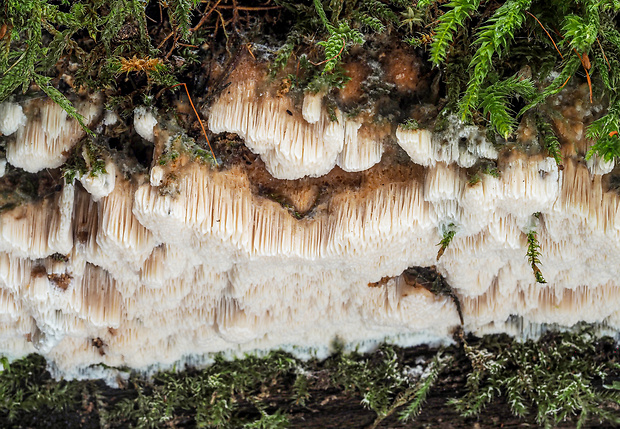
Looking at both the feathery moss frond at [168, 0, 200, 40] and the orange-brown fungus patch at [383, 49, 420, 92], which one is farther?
the orange-brown fungus patch at [383, 49, 420, 92]

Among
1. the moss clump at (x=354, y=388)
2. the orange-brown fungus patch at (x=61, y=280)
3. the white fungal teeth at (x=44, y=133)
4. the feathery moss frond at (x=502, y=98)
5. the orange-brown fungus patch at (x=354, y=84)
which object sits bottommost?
the moss clump at (x=354, y=388)

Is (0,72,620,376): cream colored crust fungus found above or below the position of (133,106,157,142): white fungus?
below

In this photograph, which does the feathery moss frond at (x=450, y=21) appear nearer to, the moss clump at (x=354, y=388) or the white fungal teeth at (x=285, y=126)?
the white fungal teeth at (x=285, y=126)

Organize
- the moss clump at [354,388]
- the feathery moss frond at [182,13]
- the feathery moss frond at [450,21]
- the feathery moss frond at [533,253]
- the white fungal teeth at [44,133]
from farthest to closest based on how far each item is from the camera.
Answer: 1. the moss clump at [354,388]
2. the feathery moss frond at [533,253]
3. the white fungal teeth at [44,133]
4. the feathery moss frond at [182,13]
5. the feathery moss frond at [450,21]

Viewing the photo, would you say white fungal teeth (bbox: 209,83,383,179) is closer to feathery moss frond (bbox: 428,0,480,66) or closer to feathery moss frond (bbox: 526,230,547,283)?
feathery moss frond (bbox: 428,0,480,66)

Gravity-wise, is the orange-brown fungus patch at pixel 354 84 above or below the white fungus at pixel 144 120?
above

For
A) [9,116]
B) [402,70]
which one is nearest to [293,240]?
[402,70]

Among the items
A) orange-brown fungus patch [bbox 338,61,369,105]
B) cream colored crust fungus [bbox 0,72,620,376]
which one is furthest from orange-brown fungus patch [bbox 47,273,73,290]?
orange-brown fungus patch [bbox 338,61,369,105]

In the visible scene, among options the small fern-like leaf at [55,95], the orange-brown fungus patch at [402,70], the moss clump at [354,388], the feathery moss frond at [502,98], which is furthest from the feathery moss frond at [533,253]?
the small fern-like leaf at [55,95]

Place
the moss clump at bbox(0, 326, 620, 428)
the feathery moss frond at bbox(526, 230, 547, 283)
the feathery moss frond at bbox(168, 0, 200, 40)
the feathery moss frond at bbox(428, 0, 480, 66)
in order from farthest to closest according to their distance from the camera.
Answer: the moss clump at bbox(0, 326, 620, 428), the feathery moss frond at bbox(526, 230, 547, 283), the feathery moss frond at bbox(168, 0, 200, 40), the feathery moss frond at bbox(428, 0, 480, 66)

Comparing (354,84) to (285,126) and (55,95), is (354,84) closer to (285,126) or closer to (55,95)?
(285,126)
